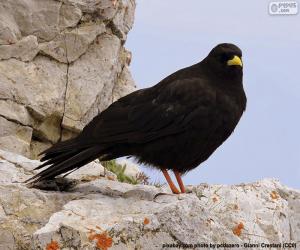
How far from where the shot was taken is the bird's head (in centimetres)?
731

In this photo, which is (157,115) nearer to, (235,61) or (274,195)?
(235,61)

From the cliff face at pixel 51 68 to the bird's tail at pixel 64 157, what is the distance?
5226 millimetres

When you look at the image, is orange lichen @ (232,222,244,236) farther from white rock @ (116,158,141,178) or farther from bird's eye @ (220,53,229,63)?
white rock @ (116,158,141,178)

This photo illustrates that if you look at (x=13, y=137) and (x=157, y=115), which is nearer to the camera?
(x=157, y=115)

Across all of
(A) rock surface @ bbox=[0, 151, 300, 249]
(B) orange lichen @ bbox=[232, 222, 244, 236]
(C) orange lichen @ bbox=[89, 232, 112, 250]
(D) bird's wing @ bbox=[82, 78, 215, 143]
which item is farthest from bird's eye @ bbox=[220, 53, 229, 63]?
(C) orange lichen @ bbox=[89, 232, 112, 250]

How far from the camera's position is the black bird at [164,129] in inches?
269

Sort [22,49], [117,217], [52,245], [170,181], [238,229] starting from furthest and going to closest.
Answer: [22,49] → [170,181] → [238,229] → [117,217] → [52,245]

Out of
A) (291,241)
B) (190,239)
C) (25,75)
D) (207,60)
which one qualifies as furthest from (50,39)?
(190,239)

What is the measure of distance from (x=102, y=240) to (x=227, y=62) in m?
2.77

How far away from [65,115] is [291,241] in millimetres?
6308

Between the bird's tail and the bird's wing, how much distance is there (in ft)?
0.53

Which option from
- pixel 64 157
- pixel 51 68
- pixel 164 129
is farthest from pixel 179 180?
pixel 51 68

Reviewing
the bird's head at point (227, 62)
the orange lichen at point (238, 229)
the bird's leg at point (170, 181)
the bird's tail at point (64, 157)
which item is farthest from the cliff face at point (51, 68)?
the orange lichen at point (238, 229)

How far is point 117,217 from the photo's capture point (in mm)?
5945
